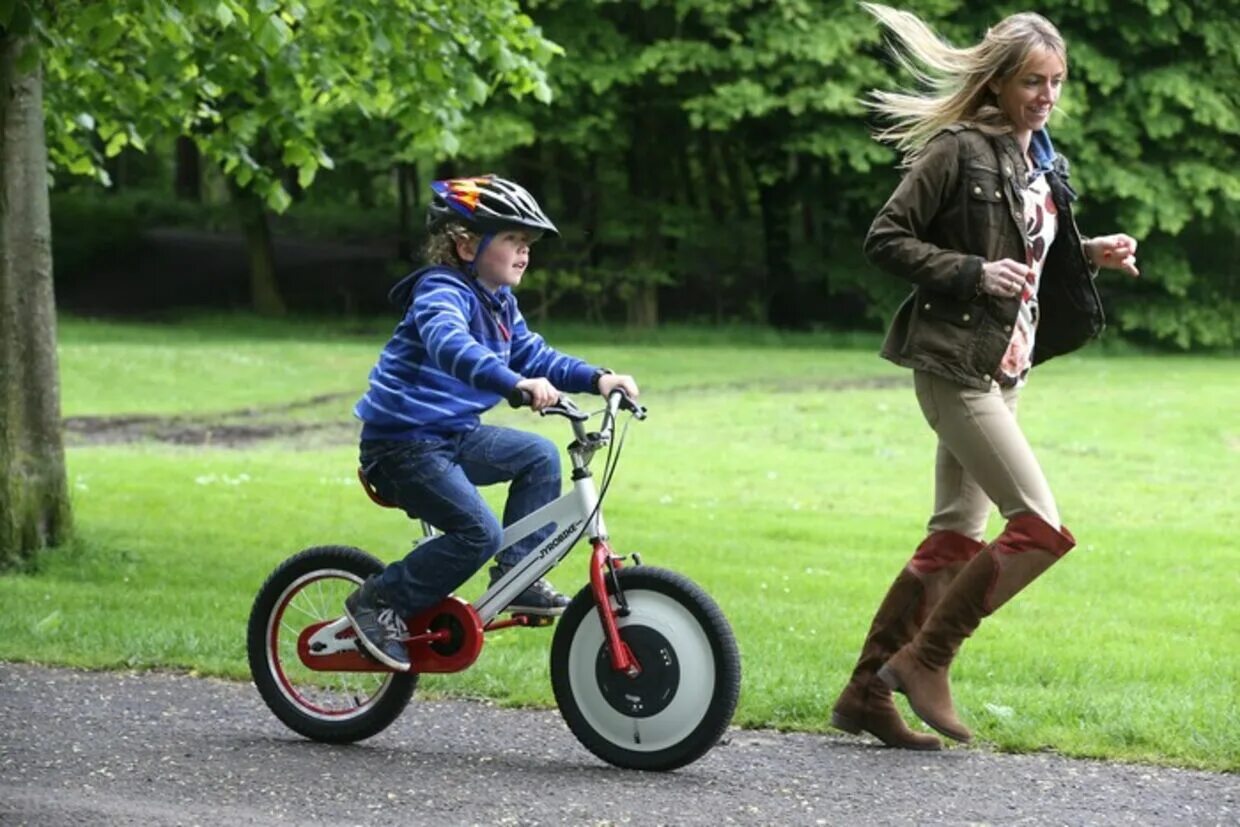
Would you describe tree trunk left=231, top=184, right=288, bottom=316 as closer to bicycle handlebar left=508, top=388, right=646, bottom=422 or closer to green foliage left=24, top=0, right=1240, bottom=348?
green foliage left=24, top=0, right=1240, bottom=348

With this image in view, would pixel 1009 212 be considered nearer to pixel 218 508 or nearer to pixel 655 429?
pixel 218 508

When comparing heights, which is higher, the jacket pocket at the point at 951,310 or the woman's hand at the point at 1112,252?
the woman's hand at the point at 1112,252

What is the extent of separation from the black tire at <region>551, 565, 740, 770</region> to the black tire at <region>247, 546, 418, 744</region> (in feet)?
2.08

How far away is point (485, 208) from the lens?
19.9 ft

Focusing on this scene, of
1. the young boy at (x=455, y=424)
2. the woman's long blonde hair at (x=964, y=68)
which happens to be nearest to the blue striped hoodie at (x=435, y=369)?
the young boy at (x=455, y=424)

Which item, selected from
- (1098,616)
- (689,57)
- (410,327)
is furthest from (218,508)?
(689,57)

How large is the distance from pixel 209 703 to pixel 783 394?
18588 millimetres

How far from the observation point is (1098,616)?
32.1 feet

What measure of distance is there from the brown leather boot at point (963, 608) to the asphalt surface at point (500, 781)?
169mm

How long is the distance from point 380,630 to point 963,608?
1759mm

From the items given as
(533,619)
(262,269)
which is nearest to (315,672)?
(533,619)

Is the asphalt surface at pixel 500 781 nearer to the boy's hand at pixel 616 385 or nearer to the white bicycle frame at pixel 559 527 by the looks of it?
the white bicycle frame at pixel 559 527

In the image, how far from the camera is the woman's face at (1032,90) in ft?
20.1

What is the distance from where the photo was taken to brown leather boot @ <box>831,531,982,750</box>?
249 inches
